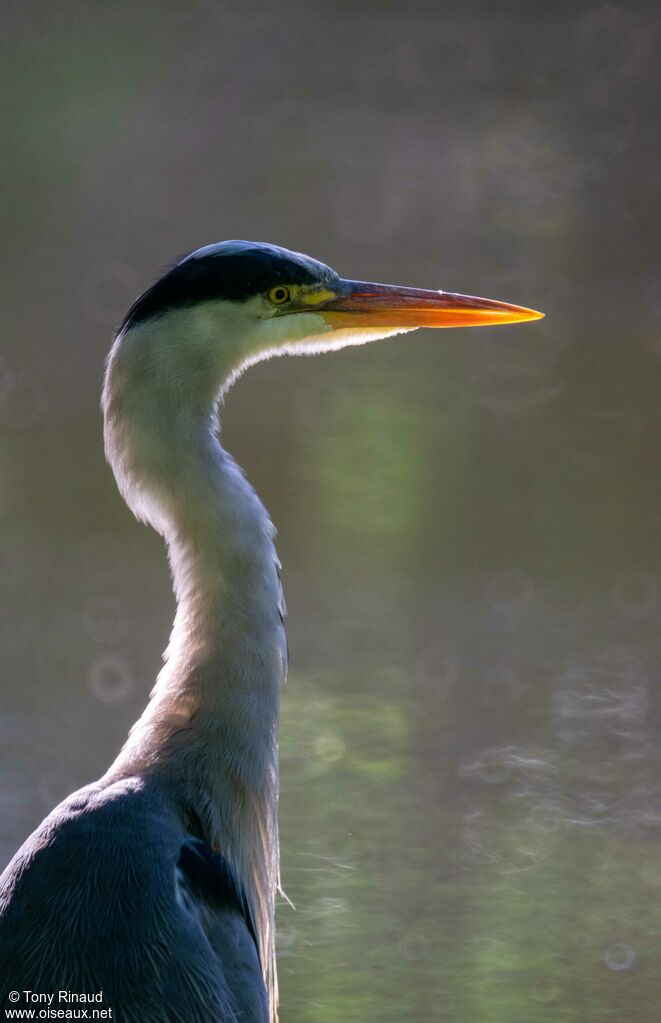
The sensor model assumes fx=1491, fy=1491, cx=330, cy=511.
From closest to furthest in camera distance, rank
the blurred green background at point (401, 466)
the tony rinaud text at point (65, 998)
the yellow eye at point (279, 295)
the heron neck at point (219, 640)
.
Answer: the tony rinaud text at point (65, 998) → the heron neck at point (219, 640) → the yellow eye at point (279, 295) → the blurred green background at point (401, 466)

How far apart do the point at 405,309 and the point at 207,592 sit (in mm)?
454

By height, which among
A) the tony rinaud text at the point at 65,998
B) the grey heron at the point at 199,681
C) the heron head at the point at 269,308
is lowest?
the tony rinaud text at the point at 65,998

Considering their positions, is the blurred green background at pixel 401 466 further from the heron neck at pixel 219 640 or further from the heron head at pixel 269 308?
the heron head at pixel 269 308

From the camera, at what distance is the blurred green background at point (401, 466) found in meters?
2.45

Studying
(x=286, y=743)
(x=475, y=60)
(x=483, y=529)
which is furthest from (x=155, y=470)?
(x=475, y=60)

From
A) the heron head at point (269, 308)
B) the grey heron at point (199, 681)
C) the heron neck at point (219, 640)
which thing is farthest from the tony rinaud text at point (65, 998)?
the heron head at point (269, 308)

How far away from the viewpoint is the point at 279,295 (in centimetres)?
174

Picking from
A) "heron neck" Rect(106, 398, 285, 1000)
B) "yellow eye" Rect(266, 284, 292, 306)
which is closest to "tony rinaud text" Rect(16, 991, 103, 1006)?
"heron neck" Rect(106, 398, 285, 1000)

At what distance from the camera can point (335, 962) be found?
2219 mm

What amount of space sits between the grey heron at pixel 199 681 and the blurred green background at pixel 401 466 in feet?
2.11

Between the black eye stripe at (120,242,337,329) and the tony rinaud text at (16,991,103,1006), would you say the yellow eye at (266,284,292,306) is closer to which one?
the black eye stripe at (120,242,337,329)

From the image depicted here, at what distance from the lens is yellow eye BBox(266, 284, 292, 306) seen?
1.73 meters

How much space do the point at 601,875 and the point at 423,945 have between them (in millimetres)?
390

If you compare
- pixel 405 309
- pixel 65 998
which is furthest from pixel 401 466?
pixel 65 998
